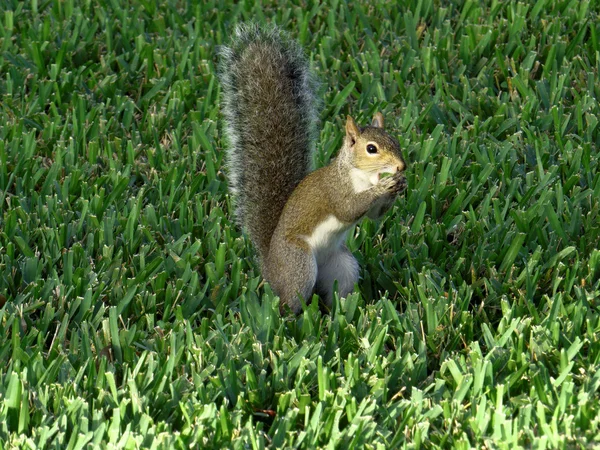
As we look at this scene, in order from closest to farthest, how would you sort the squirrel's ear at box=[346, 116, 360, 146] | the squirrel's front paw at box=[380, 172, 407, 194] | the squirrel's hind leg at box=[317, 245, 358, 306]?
the squirrel's front paw at box=[380, 172, 407, 194] < the squirrel's ear at box=[346, 116, 360, 146] < the squirrel's hind leg at box=[317, 245, 358, 306]

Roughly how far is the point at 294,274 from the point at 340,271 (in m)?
0.18

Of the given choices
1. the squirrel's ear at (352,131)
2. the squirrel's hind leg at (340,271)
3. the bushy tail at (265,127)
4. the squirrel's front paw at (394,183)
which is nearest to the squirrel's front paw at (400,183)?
the squirrel's front paw at (394,183)

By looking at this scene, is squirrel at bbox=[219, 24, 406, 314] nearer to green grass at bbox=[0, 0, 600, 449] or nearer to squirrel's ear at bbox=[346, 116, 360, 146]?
squirrel's ear at bbox=[346, 116, 360, 146]

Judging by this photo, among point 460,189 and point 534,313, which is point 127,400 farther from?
point 460,189

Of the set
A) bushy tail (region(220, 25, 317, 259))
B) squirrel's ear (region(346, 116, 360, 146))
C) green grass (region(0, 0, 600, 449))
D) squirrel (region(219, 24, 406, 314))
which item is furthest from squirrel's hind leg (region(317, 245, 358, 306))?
squirrel's ear (region(346, 116, 360, 146))

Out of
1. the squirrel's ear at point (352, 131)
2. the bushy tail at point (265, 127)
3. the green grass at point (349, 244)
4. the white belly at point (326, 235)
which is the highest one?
the squirrel's ear at point (352, 131)

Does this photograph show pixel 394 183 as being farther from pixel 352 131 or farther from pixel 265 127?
pixel 265 127

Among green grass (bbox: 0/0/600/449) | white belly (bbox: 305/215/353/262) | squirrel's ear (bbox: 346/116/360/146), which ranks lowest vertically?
green grass (bbox: 0/0/600/449)

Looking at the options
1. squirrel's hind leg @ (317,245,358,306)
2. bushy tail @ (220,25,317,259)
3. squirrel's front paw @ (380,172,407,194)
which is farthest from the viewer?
bushy tail @ (220,25,317,259)

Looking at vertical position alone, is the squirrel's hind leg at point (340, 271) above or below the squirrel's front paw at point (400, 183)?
below

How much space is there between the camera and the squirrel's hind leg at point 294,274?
11.7 ft

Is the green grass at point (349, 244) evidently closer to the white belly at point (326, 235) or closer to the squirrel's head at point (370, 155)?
the white belly at point (326, 235)

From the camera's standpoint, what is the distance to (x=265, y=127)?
12.7ft

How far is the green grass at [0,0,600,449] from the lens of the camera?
2979 mm
